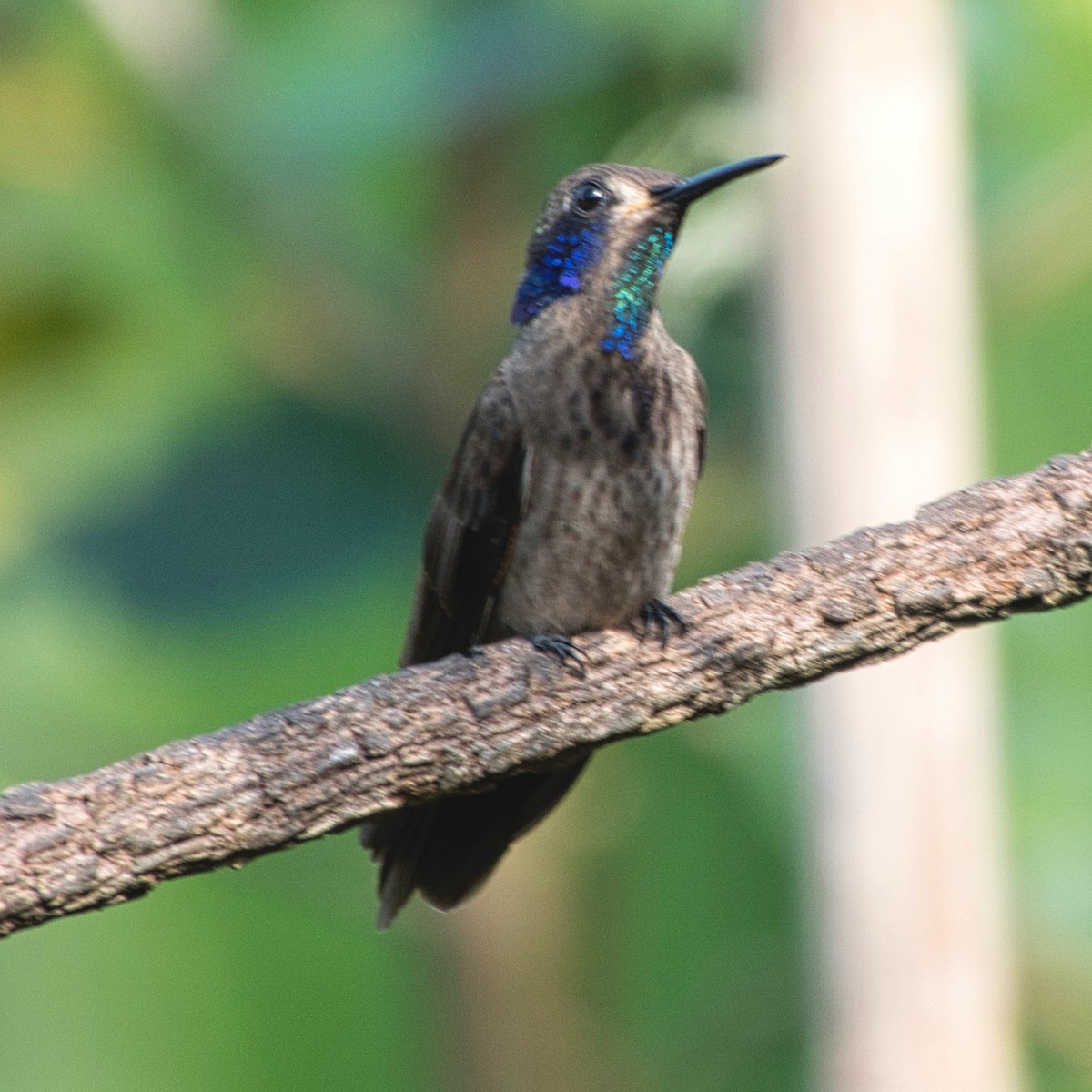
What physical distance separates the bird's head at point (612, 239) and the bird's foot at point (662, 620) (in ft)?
1.72

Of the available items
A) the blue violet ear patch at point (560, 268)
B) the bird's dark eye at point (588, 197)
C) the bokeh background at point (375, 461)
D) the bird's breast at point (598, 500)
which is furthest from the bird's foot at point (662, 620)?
the bokeh background at point (375, 461)

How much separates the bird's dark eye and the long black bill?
9 centimetres

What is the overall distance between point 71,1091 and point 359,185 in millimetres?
3138

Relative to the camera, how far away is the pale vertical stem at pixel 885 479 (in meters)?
3.07

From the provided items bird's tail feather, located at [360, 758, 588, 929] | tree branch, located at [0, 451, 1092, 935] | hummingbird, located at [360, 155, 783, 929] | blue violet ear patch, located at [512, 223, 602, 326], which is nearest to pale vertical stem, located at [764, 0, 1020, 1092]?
hummingbird, located at [360, 155, 783, 929]

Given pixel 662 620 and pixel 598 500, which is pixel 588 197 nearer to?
pixel 598 500

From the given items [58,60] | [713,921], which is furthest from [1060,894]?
[58,60]

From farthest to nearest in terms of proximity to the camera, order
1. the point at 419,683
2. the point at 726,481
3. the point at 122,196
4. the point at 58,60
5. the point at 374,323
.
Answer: the point at 122,196
the point at 58,60
the point at 726,481
the point at 374,323
the point at 419,683

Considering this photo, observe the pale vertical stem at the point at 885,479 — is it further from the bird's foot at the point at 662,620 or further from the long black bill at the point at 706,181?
the bird's foot at the point at 662,620

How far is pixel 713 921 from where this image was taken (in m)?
5.59

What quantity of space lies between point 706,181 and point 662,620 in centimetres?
78

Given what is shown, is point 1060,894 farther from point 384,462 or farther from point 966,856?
point 384,462

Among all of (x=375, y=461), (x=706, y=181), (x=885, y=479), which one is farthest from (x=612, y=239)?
(x=375, y=461)

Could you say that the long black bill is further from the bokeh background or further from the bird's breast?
the bokeh background
